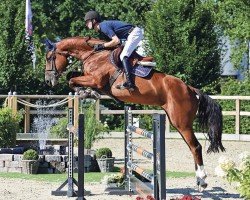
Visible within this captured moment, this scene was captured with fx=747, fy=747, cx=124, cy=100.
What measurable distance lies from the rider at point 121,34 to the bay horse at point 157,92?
0.57 ft

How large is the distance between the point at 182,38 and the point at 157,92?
13180mm

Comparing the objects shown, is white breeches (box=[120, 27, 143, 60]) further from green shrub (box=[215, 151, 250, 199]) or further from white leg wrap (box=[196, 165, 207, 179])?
green shrub (box=[215, 151, 250, 199])

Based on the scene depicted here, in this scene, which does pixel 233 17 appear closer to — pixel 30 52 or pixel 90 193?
pixel 30 52

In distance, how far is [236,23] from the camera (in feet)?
92.2

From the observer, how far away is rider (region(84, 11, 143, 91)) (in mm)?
10844

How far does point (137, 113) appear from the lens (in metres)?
22.6

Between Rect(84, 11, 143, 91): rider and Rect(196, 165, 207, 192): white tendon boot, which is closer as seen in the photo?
Rect(196, 165, 207, 192): white tendon boot

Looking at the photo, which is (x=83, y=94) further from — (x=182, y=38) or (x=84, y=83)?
(x=182, y=38)

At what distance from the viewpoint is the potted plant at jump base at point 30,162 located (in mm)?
13320

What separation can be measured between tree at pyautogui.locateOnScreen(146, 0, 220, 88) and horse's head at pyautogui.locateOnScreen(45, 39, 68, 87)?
12631 mm

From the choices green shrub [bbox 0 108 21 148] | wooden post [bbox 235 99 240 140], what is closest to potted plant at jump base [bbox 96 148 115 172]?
green shrub [bbox 0 108 21 148]

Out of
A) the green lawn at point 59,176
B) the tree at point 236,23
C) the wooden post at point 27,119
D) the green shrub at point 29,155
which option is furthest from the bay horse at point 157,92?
the tree at point 236,23

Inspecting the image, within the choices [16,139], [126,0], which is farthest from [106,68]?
[126,0]

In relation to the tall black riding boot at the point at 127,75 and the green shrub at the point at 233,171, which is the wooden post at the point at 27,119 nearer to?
the tall black riding boot at the point at 127,75
